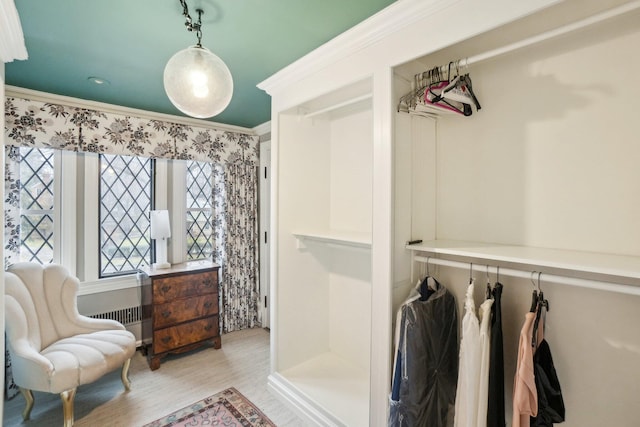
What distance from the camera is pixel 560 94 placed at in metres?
1.38

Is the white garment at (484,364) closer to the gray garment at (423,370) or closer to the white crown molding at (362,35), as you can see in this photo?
the gray garment at (423,370)

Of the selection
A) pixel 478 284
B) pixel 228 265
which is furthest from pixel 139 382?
pixel 478 284

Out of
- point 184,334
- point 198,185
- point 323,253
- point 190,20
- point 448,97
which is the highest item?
point 190,20

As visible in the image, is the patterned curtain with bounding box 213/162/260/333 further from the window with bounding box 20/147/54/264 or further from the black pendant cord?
the black pendant cord

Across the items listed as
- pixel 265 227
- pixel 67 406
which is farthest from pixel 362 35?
pixel 67 406

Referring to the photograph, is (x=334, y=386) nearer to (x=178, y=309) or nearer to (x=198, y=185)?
(x=178, y=309)

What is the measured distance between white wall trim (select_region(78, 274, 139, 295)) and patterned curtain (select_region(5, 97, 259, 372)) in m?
0.58

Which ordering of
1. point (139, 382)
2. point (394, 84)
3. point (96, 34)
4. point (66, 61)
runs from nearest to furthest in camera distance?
point (394, 84) < point (96, 34) < point (66, 61) < point (139, 382)

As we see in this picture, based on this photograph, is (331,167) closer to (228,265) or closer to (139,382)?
(228,265)

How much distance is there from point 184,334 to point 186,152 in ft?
5.97

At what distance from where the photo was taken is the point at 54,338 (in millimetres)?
2230

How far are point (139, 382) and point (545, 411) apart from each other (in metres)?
2.79

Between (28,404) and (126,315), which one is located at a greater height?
→ (126,315)

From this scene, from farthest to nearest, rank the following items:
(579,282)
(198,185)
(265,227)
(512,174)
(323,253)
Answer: (265,227) → (198,185) → (323,253) → (512,174) → (579,282)
